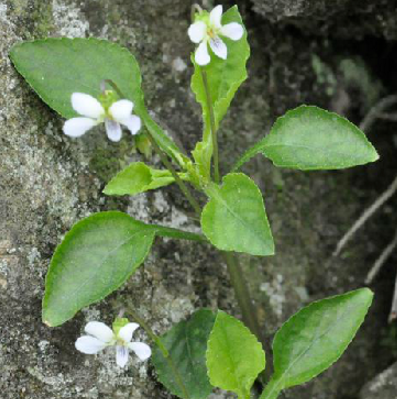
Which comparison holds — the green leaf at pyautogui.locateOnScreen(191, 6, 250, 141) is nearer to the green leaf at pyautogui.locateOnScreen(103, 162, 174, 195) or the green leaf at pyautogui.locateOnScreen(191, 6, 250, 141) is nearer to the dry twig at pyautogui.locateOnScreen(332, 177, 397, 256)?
the green leaf at pyautogui.locateOnScreen(103, 162, 174, 195)

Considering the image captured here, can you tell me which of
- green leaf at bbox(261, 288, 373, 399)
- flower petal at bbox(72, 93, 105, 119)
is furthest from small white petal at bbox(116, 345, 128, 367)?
flower petal at bbox(72, 93, 105, 119)

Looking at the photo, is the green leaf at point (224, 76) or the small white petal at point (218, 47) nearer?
the small white petal at point (218, 47)

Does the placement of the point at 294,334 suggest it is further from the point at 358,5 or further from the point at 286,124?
the point at 358,5

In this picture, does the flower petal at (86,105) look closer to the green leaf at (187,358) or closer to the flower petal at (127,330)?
Result: the flower petal at (127,330)

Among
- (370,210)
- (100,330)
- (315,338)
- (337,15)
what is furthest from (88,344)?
(337,15)

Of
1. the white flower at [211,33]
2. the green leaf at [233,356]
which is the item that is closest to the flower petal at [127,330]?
the green leaf at [233,356]

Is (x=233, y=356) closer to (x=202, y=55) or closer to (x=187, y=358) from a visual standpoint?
(x=187, y=358)
